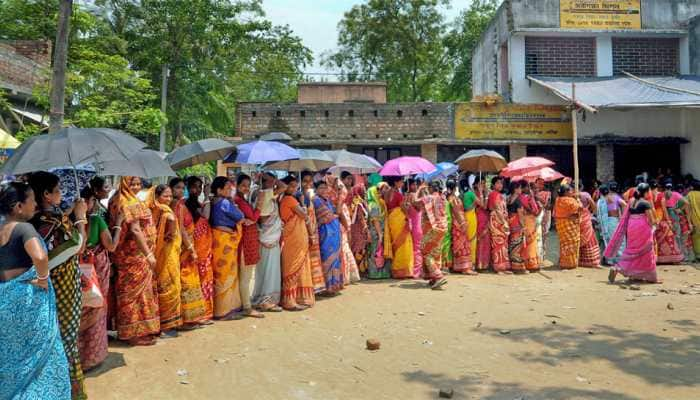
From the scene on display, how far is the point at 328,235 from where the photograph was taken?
6.59m

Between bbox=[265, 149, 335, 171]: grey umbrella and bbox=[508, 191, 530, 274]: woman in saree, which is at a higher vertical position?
bbox=[265, 149, 335, 171]: grey umbrella

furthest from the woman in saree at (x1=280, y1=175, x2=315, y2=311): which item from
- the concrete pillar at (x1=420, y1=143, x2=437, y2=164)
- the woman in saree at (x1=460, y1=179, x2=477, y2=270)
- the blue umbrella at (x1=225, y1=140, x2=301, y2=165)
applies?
the concrete pillar at (x1=420, y1=143, x2=437, y2=164)

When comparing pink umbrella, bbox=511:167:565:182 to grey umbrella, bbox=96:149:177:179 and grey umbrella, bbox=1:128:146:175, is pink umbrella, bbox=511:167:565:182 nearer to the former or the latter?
grey umbrella, bbox=96:149:177:179

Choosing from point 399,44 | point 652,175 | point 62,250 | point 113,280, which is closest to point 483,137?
point 652,175

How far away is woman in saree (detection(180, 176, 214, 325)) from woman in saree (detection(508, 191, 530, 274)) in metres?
5.11

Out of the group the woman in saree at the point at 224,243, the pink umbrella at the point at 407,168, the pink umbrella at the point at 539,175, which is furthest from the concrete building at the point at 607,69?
the woman in saree at the point at 224,243

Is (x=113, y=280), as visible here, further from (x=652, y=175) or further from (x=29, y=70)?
(x=652, y=175)

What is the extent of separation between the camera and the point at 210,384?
378 centimetres

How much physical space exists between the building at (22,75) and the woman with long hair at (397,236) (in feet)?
32.8

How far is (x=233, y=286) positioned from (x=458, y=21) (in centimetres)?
2362

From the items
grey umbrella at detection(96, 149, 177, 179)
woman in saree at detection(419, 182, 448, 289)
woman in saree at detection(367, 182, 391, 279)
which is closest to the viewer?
grey umbrella at detection(96, 149, 177, 179)

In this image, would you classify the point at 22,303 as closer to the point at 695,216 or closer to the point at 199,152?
the point at 199,152

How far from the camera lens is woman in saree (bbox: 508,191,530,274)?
328 inches

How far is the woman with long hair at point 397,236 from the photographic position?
7703mm
